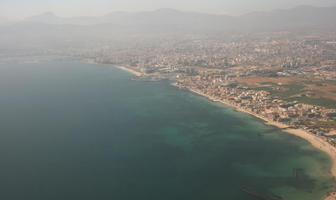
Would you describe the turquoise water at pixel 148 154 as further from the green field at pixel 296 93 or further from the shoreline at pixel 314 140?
the green field at pixel 296 93

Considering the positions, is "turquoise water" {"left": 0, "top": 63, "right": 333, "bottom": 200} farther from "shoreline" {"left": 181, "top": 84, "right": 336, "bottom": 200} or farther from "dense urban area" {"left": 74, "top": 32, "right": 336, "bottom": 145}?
"dense urban area" {"left": 74, "top": 32, "right": 336, "bottom": 145}

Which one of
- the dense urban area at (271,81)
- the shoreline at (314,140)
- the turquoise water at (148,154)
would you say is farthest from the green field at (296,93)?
the turquoise water at (148,154)

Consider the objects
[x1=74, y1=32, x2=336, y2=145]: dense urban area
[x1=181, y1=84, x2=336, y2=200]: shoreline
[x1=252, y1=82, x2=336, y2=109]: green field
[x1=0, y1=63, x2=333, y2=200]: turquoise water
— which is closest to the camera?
[x1=0, y1=63, x2=333, y2=200]: turquoise water

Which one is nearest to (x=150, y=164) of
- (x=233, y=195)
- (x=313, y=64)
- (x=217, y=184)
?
(x=217, y=184)

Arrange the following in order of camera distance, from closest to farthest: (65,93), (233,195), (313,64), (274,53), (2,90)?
(233,195)
(65,93)
(2,90)
(313,64)
(274,53)

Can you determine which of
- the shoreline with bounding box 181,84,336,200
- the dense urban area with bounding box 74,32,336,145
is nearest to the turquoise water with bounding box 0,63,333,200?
the shoreline with bounding box 181,84,336,200

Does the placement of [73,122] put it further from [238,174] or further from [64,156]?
[238,174]

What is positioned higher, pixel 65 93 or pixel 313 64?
pixel 313 64

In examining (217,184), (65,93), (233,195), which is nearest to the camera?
(233,195)
